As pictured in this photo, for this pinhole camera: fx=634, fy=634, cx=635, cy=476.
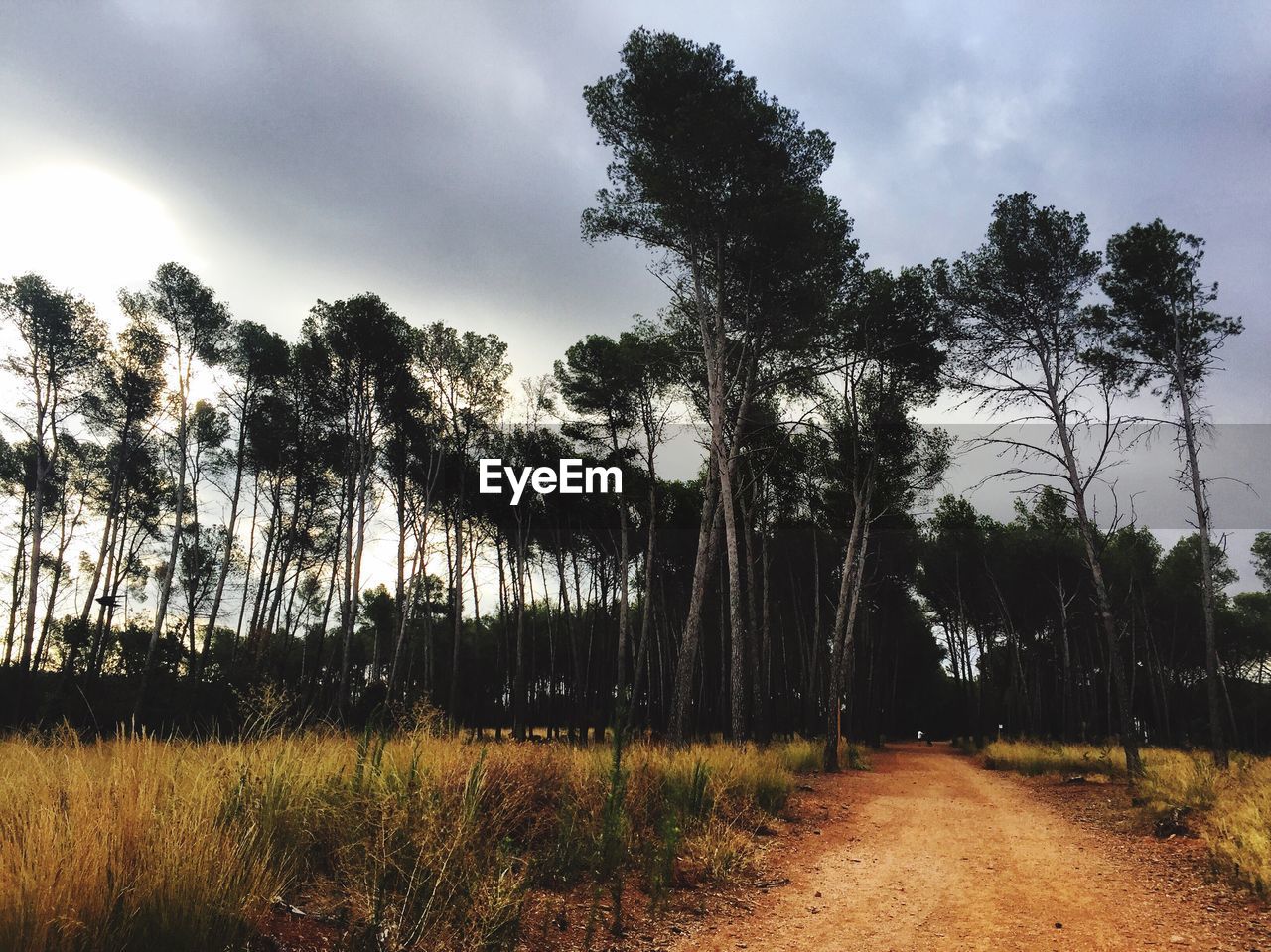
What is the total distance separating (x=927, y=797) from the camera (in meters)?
10.8

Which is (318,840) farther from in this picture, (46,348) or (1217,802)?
(46,348)

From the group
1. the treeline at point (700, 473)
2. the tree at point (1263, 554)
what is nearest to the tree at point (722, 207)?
the treeline at point (700, 473)

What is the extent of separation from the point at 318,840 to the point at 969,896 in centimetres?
477

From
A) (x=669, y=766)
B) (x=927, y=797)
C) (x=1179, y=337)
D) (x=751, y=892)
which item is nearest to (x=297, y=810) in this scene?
(x=751, y=892)

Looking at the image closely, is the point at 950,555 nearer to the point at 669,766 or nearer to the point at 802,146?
the point at 802,146

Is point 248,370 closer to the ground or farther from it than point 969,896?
farther from it

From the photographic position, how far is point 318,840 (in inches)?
150

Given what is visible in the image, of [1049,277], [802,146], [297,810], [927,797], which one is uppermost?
[802,146]

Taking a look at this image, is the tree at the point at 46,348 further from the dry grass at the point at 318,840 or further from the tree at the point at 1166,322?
the tree at the point at 1166,322

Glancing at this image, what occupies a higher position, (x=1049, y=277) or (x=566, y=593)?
(x=1049, y=277)

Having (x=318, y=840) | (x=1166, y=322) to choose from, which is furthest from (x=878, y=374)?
(x=318, y=840)

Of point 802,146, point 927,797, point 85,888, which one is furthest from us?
point 802,146

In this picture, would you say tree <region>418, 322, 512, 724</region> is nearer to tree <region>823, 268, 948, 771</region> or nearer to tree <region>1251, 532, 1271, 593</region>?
tree <region>823, 268, 948, 771</region>

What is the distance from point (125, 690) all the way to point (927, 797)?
55.7ft
